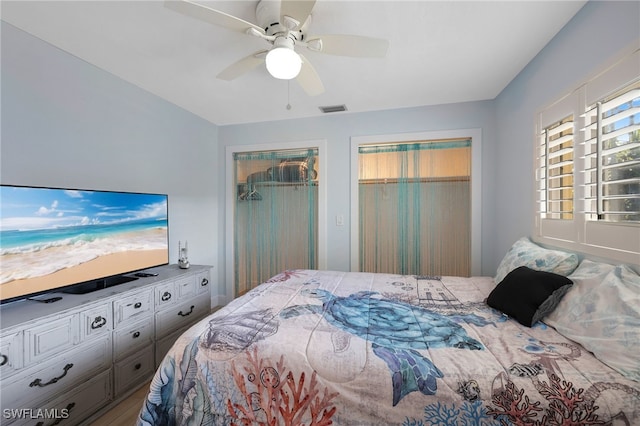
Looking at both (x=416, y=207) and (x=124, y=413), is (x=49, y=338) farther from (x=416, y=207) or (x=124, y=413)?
(x=416, y=207)

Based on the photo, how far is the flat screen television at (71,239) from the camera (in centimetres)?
149

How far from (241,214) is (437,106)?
278cm

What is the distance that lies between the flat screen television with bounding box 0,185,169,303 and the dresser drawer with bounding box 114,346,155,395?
59 cm

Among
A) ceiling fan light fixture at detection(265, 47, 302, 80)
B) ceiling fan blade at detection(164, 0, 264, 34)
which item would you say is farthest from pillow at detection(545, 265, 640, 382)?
ceiling fan blade at detection(164, 0, 264, 34)

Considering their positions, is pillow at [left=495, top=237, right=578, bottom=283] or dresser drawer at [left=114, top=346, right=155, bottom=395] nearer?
pillow at [left=495, top=237, right=578, bottom=283]

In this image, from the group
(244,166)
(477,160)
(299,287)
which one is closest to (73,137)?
(244,166)

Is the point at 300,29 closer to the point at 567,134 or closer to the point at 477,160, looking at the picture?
the point at 567,134

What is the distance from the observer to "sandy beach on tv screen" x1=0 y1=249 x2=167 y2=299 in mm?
1487

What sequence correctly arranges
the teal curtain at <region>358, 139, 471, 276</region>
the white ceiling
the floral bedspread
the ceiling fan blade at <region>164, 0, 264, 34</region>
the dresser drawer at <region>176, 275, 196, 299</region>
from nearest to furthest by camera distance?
the floral bedspread, the ceiling fan blade at <region>164, 0, 264, 34</region>, the white ceiling, the dresser drawer at <region>176, 275, 196, 299</region>, the teal curtain at <region>358, 139, 471, 276</region>

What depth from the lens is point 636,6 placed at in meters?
1.19

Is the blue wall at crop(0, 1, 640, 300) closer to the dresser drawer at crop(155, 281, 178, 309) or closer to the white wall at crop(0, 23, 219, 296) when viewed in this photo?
the white wall at crop(0, 23, 219, 296)

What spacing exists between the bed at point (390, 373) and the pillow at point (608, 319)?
1 cm

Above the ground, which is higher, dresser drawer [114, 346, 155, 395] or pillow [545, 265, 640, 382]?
pillow [545, 265, 640, 382]

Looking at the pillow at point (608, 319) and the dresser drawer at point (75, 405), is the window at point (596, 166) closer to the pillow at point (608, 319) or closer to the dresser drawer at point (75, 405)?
the pillow at point (608, 319)
